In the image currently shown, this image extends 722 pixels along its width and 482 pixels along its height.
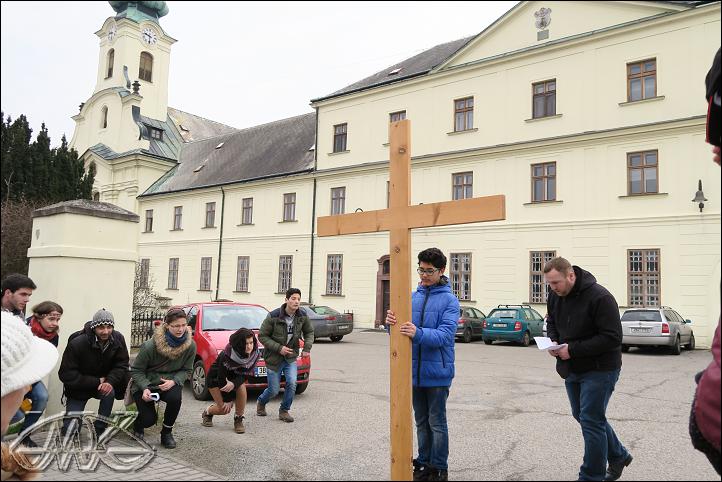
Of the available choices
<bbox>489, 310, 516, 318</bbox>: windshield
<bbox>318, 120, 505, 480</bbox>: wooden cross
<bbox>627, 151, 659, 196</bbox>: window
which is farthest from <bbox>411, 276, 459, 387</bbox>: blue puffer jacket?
<bbox>627, 151, 659, 196</bbox>: window

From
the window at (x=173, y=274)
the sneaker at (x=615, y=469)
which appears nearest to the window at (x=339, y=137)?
the window at (x=173, y=274)

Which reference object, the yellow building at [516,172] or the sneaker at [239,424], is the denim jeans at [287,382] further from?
the yellow building at [516,172]

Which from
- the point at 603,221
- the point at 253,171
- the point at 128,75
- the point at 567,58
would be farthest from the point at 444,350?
the point at 128,75

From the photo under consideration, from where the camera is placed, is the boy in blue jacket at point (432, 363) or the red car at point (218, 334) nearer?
the boy in blue jacket at point (432, 363)

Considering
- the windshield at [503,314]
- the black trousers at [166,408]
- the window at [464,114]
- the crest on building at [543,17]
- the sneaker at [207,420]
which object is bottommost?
the sneaker at [207,420]

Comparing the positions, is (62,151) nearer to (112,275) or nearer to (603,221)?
(112,275)

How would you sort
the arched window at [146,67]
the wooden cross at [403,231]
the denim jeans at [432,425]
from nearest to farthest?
the wooden cross at [403,231]
the denim jeans at [432,425]
the arched window at [146,67]

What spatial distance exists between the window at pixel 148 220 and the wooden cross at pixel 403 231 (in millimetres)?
37228

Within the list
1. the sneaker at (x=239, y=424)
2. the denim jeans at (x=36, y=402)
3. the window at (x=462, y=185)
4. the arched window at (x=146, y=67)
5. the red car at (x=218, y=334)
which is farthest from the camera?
the arched window at (x=146, y=67)

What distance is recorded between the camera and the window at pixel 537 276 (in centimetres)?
2202

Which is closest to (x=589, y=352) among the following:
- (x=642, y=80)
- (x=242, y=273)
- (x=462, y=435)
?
(x=462, y=435)

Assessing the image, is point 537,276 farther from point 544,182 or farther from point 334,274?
point 334,274

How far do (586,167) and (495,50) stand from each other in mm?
6450

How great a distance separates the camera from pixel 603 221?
20.8m
